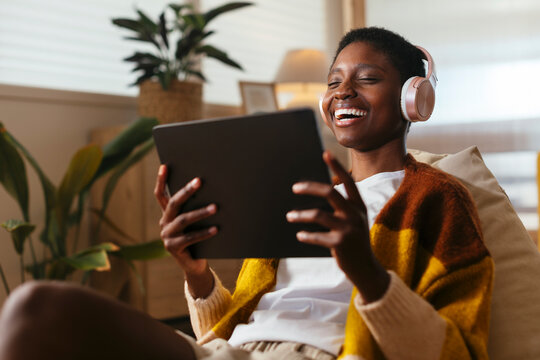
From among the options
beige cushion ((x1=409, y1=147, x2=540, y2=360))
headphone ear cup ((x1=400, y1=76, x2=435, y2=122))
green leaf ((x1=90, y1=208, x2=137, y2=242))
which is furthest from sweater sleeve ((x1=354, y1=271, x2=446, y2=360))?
green leaf ((x1=90, y1=208, x2=137, y2=242))

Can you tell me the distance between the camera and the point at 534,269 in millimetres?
1055

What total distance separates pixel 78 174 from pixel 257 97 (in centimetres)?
131

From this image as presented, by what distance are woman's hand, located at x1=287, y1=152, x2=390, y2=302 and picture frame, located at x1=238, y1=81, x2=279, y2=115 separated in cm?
241

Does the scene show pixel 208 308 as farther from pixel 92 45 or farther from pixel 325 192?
pixel 92 45

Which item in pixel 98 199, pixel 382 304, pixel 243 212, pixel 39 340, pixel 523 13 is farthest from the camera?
pixel 523 13

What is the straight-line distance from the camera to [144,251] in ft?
7.35

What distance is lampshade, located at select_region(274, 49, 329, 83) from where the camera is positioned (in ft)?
10.7

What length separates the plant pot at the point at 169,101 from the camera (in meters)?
2.66

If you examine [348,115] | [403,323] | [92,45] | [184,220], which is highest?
[92,45]

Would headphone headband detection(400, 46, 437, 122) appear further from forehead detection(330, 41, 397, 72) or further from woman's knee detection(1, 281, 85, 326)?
woman's knee detection(1, 281, 85, 326)

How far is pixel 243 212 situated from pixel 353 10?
2.94m

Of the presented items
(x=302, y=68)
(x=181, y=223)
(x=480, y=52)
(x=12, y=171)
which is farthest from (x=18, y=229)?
(x=480, y=52)

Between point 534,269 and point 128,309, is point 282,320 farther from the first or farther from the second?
point 534,269

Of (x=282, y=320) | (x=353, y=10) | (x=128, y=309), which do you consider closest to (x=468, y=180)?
(x=282, y=320)
